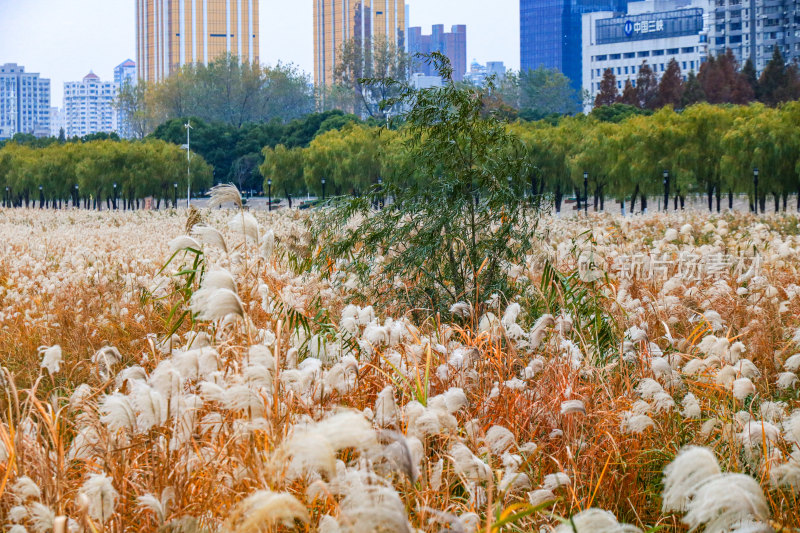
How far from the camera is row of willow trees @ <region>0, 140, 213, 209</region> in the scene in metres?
57.7

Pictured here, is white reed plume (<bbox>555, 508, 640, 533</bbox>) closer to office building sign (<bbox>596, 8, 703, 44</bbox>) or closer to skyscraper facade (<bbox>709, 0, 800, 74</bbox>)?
skyscraper facade (<bbox>709, 0, 800, 74</bbox>)

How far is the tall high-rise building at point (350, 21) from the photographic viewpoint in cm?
17188

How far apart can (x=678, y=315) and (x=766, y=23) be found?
117054 mm

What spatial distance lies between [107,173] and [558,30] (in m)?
147

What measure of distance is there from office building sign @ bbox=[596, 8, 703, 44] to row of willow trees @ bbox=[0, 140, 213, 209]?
→ 278ft

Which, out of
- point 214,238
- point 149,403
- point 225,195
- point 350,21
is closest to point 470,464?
point 149,403

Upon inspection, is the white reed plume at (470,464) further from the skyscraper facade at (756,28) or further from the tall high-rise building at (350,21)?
the tall high-rise building at (350,21)

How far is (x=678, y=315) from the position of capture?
7.81 metres

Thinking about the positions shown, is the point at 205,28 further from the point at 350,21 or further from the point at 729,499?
the point at 729,499

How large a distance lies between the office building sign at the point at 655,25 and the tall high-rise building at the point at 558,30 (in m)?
52.0

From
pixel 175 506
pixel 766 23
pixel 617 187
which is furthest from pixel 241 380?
pixel 766 23

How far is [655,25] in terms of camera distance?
5098 inches

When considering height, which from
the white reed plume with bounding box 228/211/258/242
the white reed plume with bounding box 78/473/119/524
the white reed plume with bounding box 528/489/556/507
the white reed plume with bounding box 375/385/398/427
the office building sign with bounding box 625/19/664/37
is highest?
the office building sign with bounding box 625/19/664/37

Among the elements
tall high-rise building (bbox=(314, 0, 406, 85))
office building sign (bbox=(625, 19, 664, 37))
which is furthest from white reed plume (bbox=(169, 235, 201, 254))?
tall high-rise building (bbox=(314, 0, 406, 85))
